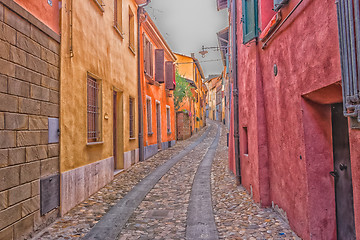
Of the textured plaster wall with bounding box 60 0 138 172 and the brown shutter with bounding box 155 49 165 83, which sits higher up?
the brown shutter with bounding box 155 49 165 83

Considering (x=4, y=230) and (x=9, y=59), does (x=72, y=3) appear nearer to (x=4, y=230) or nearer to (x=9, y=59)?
(x=9, y=59)

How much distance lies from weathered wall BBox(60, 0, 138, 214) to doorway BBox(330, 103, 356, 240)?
14.4 ft

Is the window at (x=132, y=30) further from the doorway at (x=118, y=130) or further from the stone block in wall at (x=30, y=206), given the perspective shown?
the stone block in wall at (x=30, y=206)

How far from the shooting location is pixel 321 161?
354 centimetres

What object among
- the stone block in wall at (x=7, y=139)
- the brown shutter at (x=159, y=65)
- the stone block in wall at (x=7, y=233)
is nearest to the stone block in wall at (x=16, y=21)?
the stone block in wall at (x=7, y=139)

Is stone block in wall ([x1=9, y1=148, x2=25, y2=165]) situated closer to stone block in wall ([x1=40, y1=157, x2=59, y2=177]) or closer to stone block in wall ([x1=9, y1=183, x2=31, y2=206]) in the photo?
stone block in wall ([x1=9, y1=183, x2=31, y2=206])

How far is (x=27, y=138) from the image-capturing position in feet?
13.4

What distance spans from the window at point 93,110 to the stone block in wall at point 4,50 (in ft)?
10.6

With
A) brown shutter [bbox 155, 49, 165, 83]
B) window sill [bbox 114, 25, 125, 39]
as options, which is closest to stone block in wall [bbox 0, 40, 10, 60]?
window sill [bbox 114, 25, 125, 39]

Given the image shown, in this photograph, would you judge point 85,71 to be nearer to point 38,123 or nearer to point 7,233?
point 38,123

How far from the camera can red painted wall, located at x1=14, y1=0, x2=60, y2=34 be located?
13.8 feet

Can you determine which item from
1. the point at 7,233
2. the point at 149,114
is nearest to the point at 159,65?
the point at 149,114

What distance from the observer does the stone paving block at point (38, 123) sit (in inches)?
165

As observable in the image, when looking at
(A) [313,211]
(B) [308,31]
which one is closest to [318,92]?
(B) [308,31]
